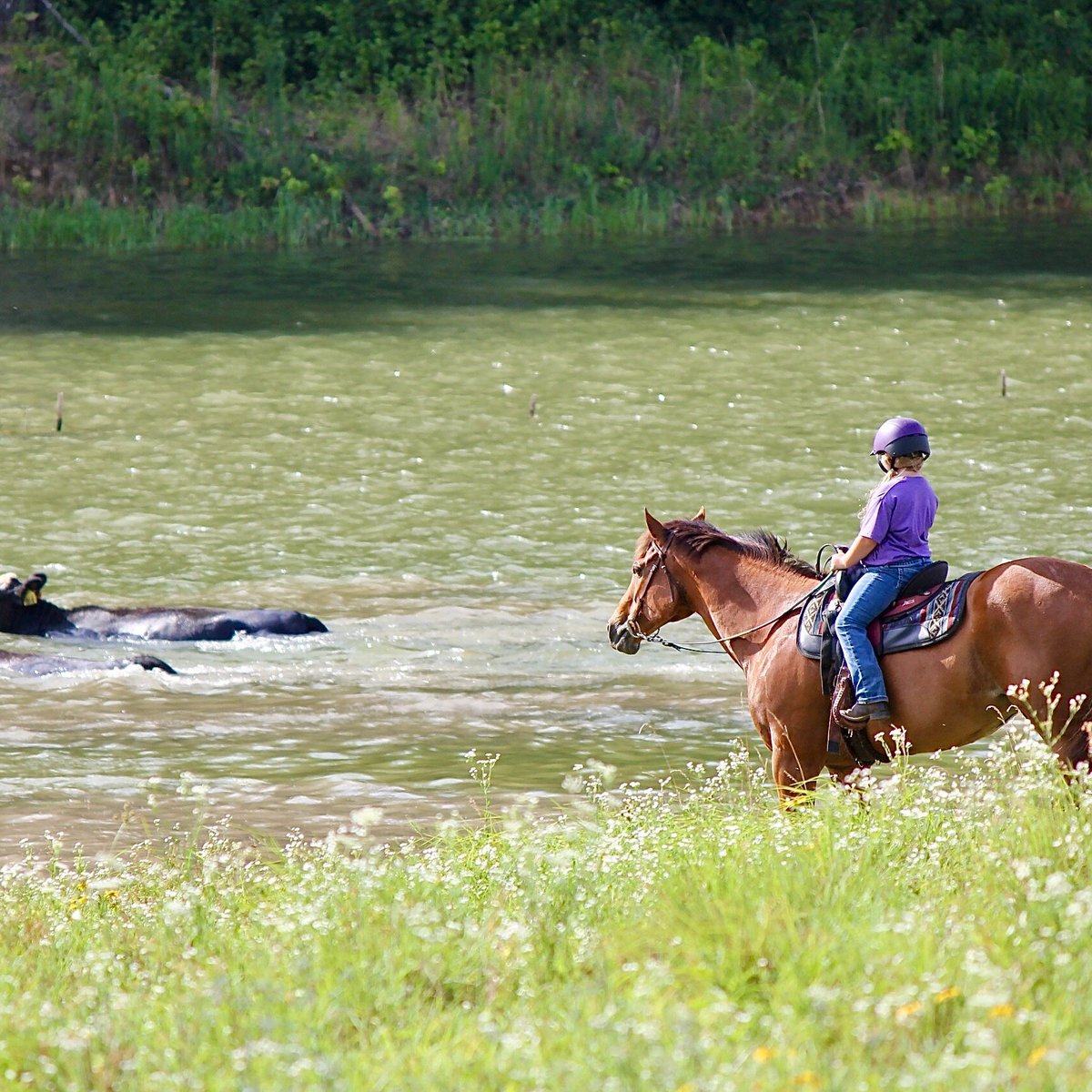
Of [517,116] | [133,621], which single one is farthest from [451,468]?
[517,116]

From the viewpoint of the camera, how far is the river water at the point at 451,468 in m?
11.5

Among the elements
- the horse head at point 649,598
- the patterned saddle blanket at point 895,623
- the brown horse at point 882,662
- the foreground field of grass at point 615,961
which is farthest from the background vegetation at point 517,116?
the foreground field of grass at point 615,961

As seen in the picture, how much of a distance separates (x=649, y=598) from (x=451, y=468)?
34.3 ft

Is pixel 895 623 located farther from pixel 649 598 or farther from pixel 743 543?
pixel 649 598

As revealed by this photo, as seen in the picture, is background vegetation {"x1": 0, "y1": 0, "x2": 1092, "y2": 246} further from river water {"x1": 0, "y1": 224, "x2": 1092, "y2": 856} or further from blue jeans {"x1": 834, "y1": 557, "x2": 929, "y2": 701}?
blue jeans {"x1": 834, "y1": 557, "x2": 929, "y2": 701}

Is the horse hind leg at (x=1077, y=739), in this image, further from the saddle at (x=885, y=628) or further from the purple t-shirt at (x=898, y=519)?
the purple t-shirt at (x=898, y=519)

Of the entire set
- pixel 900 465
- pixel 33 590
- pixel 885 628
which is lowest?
pixel 33 590

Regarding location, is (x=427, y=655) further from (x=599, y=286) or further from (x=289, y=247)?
(x=289, y=247)

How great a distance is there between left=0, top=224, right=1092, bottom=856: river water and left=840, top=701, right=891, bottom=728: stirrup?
219 cm

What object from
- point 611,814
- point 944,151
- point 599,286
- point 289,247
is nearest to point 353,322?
point 599,286

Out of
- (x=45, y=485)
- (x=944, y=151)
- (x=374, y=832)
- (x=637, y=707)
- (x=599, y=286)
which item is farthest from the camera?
(x=944, y=151)

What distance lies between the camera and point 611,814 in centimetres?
849

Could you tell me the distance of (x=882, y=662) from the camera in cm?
856

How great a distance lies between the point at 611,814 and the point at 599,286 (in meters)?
22.5
